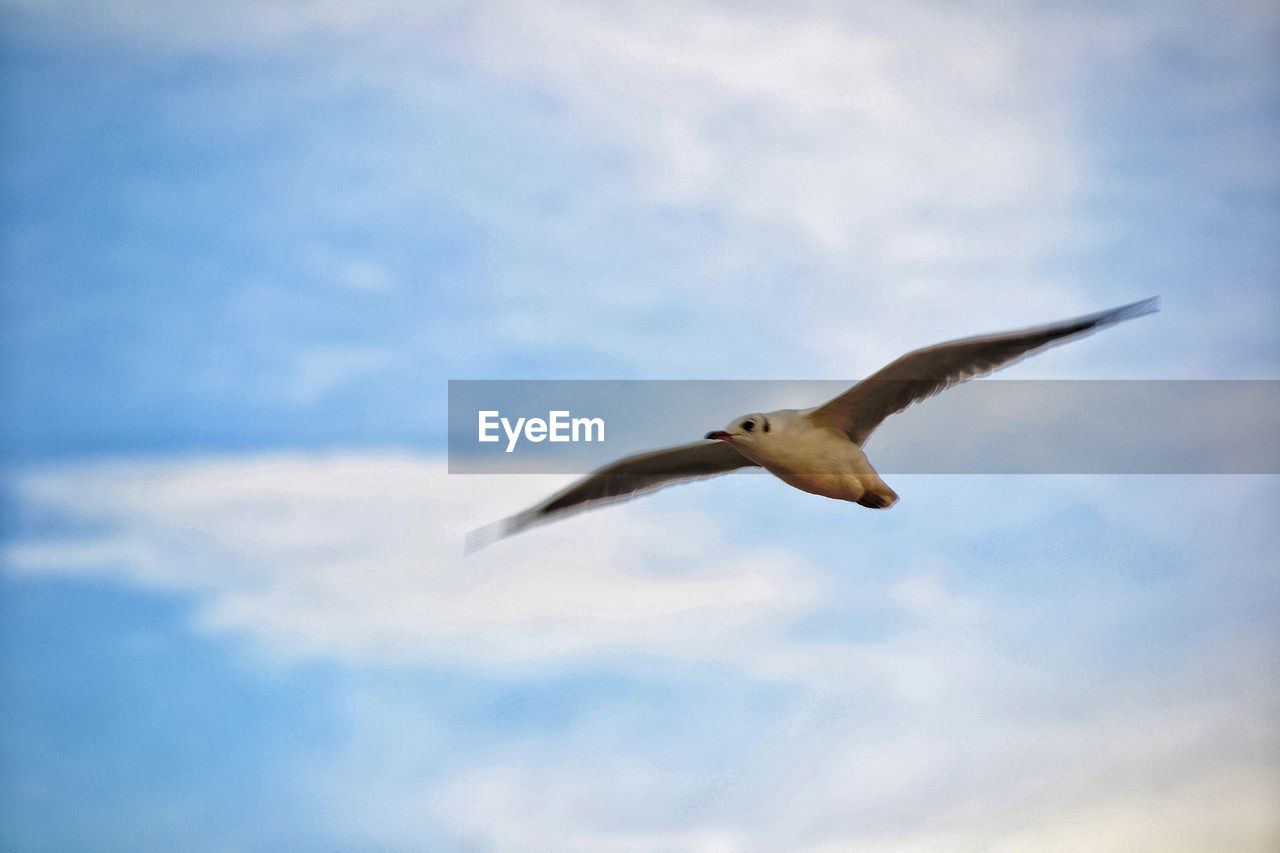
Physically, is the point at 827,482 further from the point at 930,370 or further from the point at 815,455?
the point at 930,370

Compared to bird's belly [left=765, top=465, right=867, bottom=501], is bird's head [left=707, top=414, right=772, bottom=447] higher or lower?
higher

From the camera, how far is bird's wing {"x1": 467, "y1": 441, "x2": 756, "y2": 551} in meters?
3.18

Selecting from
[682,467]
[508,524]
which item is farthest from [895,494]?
[508,524]

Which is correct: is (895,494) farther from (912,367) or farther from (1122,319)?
(1122,319)

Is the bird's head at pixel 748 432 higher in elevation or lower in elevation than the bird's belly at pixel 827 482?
higher

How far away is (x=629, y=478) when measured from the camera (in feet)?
10.6

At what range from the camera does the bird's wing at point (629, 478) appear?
3.18 metres

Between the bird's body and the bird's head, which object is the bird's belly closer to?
the bird's body

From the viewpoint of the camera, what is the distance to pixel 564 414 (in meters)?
3.22

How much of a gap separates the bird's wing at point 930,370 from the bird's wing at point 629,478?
0.38m

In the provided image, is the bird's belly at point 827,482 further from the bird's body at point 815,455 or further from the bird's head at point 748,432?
the bird's head at point 748,432

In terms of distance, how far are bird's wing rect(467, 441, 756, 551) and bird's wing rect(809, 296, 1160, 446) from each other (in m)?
0.38

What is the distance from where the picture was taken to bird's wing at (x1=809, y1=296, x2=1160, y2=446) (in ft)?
8.54

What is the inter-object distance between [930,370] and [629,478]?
2.93ft
